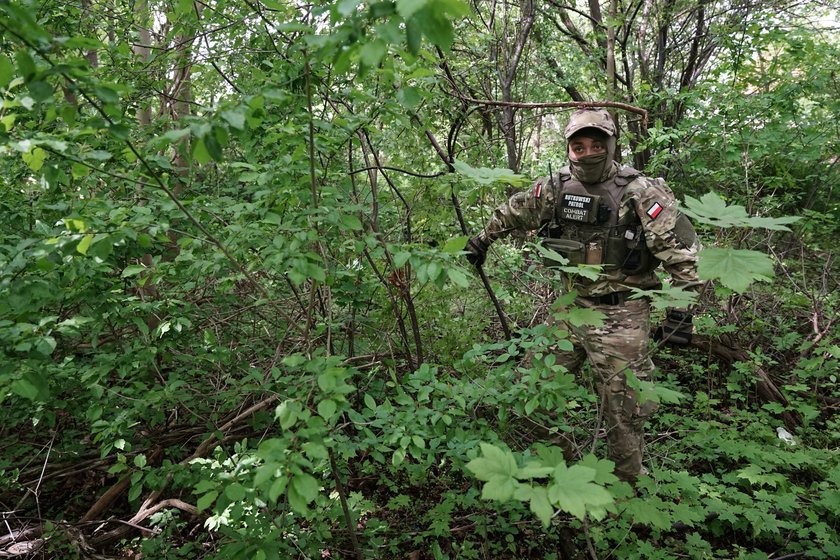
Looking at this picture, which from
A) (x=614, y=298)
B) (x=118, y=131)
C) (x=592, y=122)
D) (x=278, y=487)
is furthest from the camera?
(x=614, y=298)

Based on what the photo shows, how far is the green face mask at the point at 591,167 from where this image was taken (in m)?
3.17

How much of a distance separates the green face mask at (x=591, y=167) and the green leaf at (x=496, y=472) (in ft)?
7.60

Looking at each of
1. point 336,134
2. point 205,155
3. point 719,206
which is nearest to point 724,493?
point 719,206

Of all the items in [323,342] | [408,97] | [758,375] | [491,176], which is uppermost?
[408,97]

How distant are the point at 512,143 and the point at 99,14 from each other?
3.68m

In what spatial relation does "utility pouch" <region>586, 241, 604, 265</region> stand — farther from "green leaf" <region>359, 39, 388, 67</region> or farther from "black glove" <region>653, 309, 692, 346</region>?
"green leaf" <region>359, 39, 388, 67</region>

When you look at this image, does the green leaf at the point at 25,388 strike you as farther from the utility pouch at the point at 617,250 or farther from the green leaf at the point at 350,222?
the utility pouch at the point at 617,250

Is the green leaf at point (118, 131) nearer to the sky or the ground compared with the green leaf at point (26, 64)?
nearer to the ground

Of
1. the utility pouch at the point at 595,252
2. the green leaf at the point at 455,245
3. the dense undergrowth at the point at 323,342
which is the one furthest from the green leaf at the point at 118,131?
the utility pouch at the point at 595,252

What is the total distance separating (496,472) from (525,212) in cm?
245

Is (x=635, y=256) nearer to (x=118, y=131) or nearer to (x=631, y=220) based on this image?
(x=631, y=220)

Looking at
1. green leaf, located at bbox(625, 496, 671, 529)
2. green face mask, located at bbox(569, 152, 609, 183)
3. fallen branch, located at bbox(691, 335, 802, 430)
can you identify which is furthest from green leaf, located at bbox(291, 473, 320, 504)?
fallen branch, located at bbox(691, 335, 802, 430)

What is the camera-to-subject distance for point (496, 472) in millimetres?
1330

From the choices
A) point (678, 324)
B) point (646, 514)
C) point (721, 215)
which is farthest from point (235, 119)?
point (678, 324)
